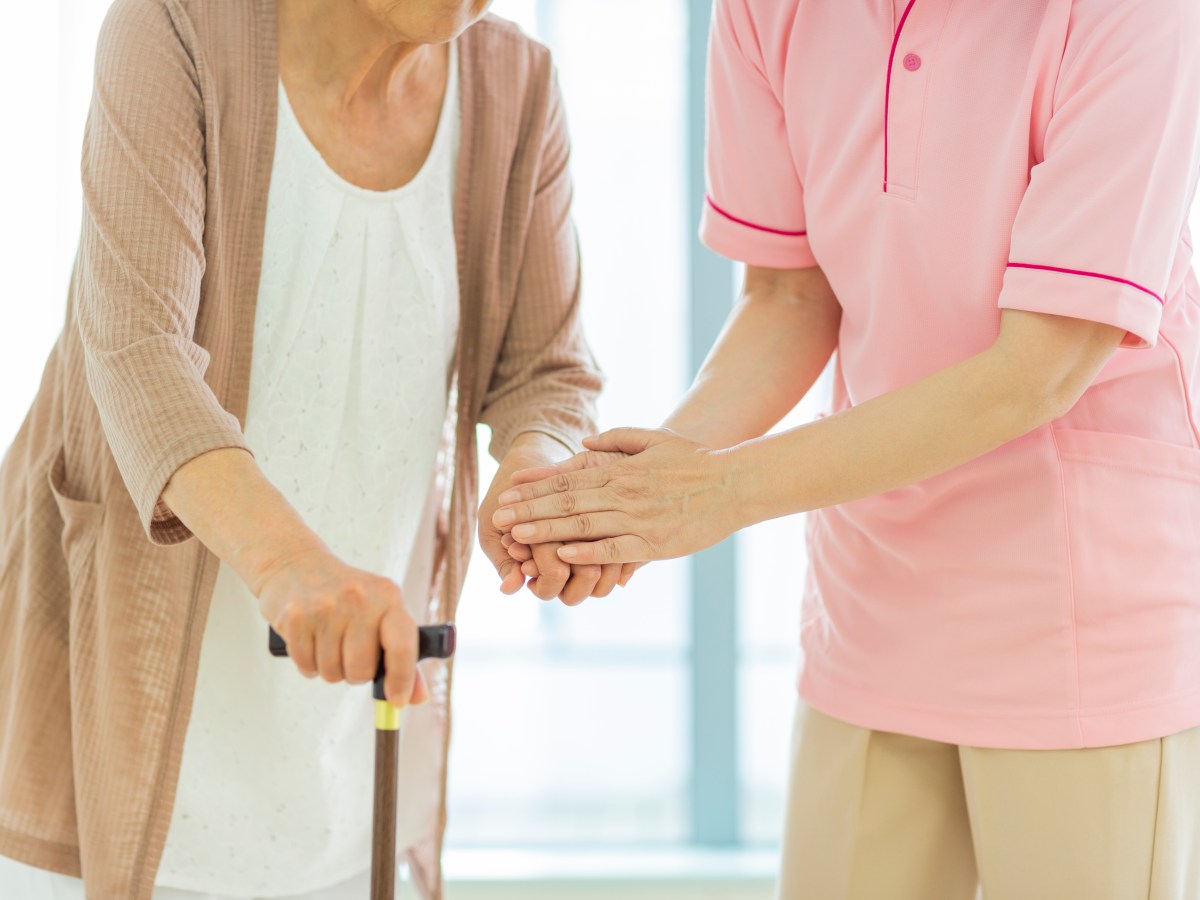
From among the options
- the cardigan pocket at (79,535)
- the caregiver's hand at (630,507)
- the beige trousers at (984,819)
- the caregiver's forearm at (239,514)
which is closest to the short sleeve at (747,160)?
the caregiver's hand at (630,507)

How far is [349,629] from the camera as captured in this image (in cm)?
85

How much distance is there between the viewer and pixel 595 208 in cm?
278

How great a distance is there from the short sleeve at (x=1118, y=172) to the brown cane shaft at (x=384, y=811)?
0.65 metres

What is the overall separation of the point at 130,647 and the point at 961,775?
838 millimetres

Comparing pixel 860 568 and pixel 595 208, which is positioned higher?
pixel 595 208

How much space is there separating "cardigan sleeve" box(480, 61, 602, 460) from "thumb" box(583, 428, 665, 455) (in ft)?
0.23

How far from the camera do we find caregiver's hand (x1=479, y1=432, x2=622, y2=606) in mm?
1269

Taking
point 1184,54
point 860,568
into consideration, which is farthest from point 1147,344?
point 860,568

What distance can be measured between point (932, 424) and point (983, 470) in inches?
3.6

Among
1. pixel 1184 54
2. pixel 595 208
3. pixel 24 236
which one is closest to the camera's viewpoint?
pixel 1184 54

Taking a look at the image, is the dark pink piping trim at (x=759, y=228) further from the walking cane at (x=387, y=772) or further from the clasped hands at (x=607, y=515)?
the walking cane at (x=387, y=772)

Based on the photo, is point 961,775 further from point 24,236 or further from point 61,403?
point 24,236

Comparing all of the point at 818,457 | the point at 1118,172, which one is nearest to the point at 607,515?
the point at 818,457

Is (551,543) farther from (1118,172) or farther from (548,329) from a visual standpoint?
(1118,172)
